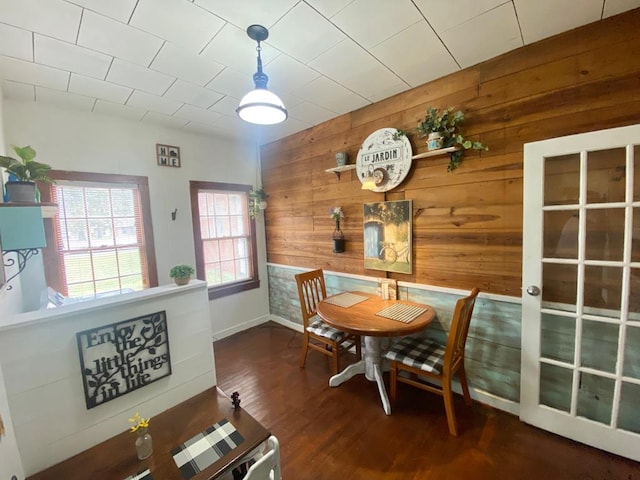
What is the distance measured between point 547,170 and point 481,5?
3.52ft

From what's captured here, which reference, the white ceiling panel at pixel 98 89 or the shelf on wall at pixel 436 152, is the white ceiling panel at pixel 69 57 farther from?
the shelf on wall at pixel 436 152

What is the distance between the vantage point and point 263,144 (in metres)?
3.79

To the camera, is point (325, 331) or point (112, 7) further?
point (325, 331)

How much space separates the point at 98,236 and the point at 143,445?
2272 millimetres

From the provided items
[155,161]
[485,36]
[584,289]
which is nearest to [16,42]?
[155,161]

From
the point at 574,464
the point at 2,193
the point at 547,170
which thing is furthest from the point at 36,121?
the point at 574,464

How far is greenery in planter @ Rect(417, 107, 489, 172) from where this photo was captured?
6.63ft

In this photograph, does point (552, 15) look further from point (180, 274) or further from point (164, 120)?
point (164, 120)

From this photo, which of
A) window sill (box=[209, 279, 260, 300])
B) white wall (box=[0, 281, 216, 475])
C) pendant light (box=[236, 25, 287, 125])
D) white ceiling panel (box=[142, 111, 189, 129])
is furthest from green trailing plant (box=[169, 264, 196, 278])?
white ceiling panel (box=[142, 111, 189, 129])

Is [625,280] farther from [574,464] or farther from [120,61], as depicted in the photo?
[120,61]

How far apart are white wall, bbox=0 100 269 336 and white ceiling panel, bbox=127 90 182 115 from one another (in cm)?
44

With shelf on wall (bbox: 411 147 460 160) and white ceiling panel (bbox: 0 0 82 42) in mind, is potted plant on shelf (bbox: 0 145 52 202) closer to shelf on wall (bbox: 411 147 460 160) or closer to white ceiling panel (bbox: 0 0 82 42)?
white ceiling panel (bbox: 0 0 82 42)

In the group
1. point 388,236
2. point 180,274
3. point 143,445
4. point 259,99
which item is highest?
point 259,99

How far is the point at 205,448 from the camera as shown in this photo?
117cm
